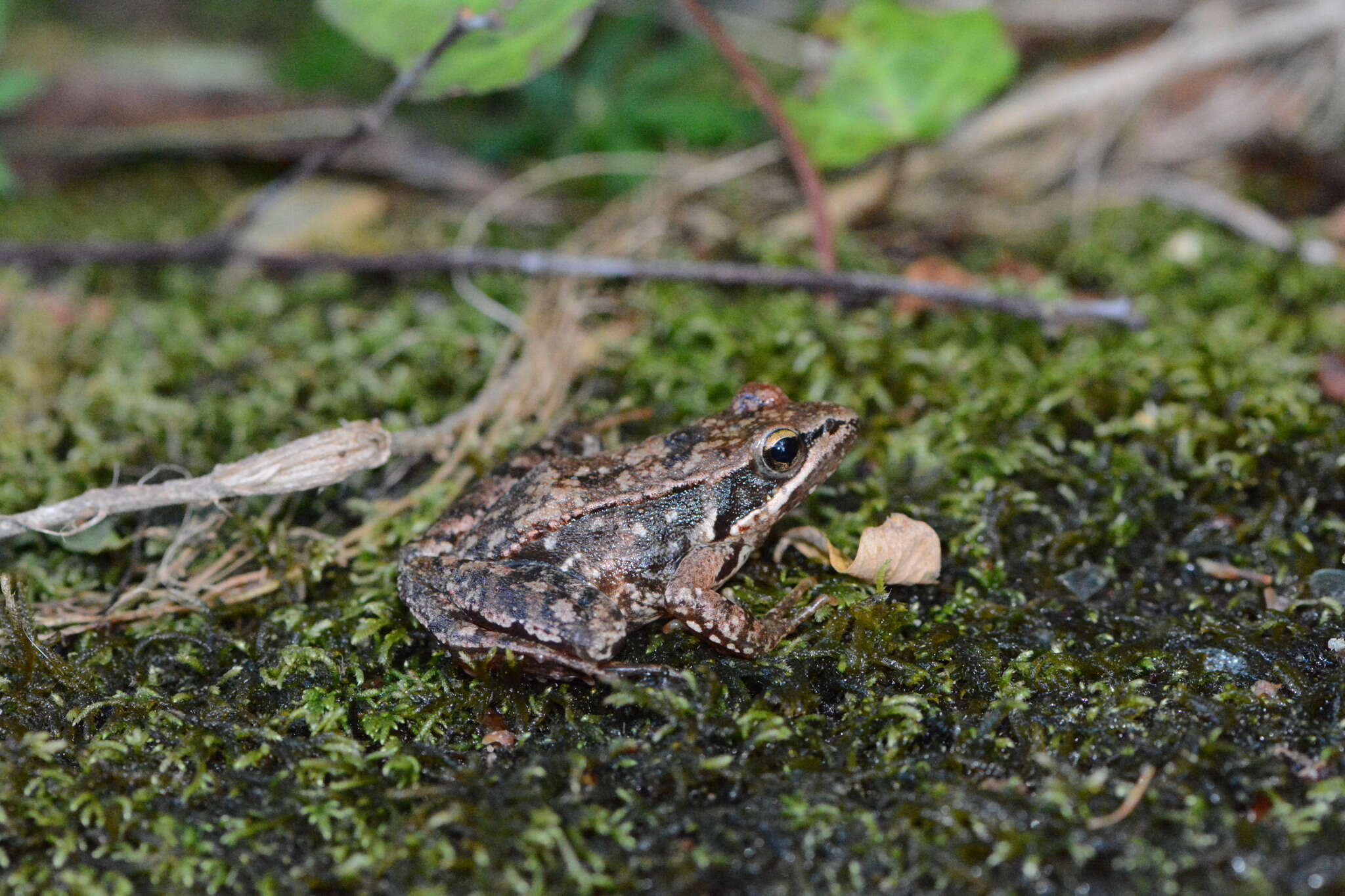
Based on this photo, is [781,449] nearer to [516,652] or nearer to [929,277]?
[516,652]

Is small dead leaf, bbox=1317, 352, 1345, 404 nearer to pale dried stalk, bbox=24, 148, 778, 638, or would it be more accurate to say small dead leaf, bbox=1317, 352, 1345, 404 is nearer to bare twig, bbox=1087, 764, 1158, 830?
bare twig, bbox=1087, 764, 1158, 830

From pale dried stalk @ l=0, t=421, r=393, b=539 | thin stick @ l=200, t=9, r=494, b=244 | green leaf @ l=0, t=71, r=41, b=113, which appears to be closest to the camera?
pale dried stalk @ l=0, t=421, r=393, b=539

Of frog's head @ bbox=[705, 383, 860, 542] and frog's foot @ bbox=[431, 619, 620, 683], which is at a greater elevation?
frog's head @ bbox=[705, 383, 860, 542]

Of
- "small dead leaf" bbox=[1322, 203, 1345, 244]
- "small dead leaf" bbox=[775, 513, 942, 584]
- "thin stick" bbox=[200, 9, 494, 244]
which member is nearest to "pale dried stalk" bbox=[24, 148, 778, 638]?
"thin stick" bbox=[200, 9, 494, 244]

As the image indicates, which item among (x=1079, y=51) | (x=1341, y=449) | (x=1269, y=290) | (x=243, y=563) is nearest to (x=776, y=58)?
(x=1079, y=51)

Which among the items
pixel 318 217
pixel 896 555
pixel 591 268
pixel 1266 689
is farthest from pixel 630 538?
pixel 318 217

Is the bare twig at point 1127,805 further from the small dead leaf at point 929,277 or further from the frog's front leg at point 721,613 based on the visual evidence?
the small dead leaf at point 929,277
